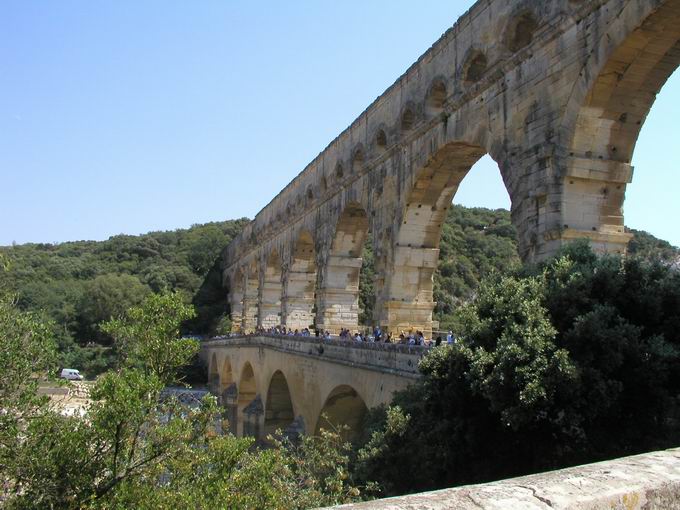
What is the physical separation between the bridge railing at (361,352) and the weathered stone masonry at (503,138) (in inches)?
60.9

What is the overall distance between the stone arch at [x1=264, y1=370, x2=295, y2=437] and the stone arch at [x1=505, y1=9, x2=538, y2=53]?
13.7 m

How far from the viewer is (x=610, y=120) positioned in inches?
361

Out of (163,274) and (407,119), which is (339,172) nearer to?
(407,119)

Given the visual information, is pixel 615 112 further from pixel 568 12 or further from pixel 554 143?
pixel 568 12

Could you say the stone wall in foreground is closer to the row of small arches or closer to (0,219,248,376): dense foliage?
the row of small arches

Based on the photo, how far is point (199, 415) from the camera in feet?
20.9

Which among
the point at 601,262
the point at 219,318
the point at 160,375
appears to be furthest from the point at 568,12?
the point at 219,318

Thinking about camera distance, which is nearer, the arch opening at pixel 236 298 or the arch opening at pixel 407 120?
the arch opening at pixel 407 120

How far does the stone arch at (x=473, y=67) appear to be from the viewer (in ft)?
40.4

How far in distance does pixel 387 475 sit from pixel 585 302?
122 inches

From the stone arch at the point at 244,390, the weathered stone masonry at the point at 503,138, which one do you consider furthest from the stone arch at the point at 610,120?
the stone arch at the point at 244,390

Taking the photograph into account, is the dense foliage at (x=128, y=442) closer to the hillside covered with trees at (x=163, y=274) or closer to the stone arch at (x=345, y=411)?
the stone arch at (x=345, y=411)

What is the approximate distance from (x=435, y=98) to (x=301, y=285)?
39.6 feet

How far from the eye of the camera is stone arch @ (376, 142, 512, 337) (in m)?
14.8
